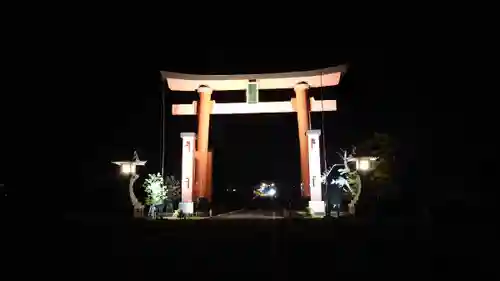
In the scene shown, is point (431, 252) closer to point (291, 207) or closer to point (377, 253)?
point (377, 253)

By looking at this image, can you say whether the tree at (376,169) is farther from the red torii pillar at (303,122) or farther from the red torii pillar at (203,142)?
the red torii pillar at (203,142)

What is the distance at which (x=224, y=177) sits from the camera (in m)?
24.5

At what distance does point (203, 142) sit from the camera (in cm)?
1852

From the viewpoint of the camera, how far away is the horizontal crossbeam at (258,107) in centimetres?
1895

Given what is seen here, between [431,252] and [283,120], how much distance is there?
2059 cm

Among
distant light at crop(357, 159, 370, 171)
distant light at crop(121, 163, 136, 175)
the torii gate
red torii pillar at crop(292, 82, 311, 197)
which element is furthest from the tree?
distant light at crop(121, 163, 136, 175)

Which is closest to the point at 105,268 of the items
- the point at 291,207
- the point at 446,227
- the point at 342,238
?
the point at 342,238

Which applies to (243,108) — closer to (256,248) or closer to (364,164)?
(364,164)

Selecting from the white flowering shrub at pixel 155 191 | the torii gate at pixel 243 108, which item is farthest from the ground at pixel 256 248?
the torii gate at pixel 243 108

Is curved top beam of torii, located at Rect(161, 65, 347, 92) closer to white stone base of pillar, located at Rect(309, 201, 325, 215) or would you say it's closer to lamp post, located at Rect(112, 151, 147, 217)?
lamp post, located at Rect(112, 151, 147, 217)

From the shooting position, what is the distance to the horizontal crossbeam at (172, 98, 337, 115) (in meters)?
19.0

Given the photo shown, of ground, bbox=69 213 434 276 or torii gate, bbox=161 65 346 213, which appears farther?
torii gate, bbox=161 65 346 213

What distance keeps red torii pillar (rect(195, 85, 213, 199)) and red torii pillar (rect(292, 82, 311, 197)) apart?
4.71 meters

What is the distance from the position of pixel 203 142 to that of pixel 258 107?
11.6 feet
